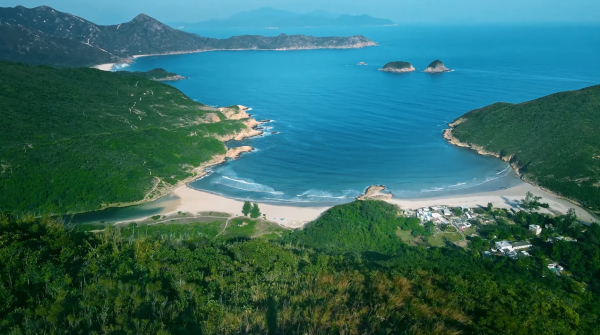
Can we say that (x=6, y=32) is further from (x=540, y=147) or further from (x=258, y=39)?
(x=540, y=147)

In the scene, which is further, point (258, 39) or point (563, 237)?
point (258, 39)

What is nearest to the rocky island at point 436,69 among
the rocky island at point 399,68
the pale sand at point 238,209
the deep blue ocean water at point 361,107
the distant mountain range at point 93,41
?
the deep blue ocean water at point 361,107

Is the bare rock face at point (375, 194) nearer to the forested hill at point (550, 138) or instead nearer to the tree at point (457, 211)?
the tree at point (457, 211)

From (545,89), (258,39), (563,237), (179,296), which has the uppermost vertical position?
(258,39)

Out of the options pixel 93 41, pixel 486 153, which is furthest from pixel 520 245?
pixel 93 41

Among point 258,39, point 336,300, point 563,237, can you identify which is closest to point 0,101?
point 336,300

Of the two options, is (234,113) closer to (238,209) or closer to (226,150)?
(226,150)

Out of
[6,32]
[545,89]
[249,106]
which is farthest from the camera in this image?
[6,32]

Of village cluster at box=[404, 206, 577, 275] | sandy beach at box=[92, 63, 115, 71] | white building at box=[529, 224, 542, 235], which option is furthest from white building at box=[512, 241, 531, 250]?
sandy beach at box=[92, 63, 115, 71]
